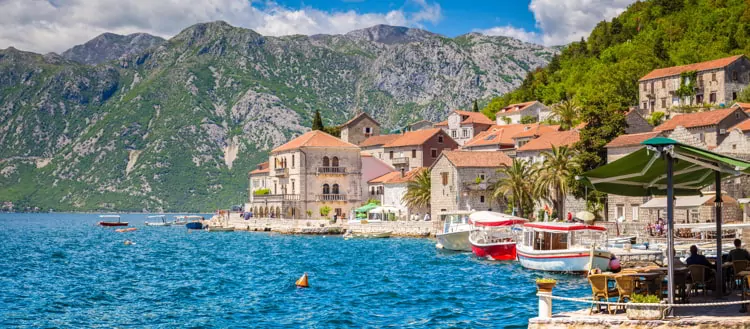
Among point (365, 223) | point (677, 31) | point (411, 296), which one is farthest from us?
point (677, 31)

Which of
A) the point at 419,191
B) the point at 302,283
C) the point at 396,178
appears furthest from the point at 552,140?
the point at 302,283

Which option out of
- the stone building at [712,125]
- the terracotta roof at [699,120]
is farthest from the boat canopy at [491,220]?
the terracotta roof at [699,120]

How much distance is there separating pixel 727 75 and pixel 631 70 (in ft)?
55.4

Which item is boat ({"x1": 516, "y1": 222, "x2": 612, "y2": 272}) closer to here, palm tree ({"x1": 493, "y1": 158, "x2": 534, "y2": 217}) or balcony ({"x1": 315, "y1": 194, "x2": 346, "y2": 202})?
palm tree ({"x1": 493, "y1": 158, "x2": 534, "y2": 217})

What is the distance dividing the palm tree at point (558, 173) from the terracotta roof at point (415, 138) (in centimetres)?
2917

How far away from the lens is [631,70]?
98250mm

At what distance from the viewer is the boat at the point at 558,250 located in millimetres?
35781

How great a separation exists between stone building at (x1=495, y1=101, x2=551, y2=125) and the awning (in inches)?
3469

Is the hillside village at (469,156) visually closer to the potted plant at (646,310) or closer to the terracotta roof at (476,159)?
the terracotta roof at (476,159)

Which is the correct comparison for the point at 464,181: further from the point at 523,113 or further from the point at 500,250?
the point at 523,113

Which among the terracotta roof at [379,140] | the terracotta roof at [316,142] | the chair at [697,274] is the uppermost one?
the terracotta roof at [379,140]

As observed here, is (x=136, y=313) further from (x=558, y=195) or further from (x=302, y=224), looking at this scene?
(x=302, y=224)

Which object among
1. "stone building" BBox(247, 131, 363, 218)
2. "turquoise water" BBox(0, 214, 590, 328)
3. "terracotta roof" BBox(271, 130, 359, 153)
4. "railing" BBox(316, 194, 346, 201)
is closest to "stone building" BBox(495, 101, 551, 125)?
"terracotta roof" BBox(271, 130, 359, 153)

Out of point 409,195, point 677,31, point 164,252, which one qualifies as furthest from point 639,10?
point 164,252
